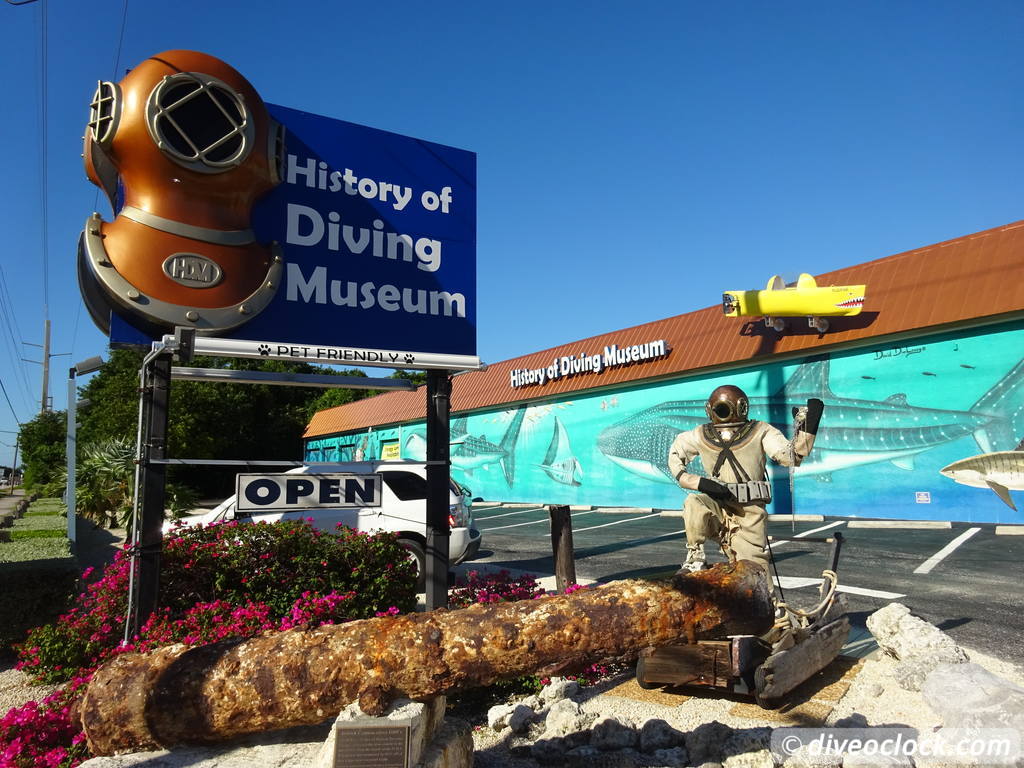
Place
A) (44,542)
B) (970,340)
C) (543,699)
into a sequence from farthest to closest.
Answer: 1. (970,340)
2. (44,542)
3. (543,699)

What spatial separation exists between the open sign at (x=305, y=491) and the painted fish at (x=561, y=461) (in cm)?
1582

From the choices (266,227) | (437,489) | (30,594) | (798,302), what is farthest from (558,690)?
(798,302)

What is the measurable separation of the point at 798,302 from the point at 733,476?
10.2m

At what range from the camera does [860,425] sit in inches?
561

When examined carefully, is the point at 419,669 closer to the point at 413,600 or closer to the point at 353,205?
the point at 413,600

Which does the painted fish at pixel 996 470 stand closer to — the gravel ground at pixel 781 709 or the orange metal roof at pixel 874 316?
the gravel ground at pixel 781 709

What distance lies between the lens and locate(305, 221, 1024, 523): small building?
40.5 feet

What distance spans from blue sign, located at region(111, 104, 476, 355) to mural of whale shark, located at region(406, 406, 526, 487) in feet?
53.5

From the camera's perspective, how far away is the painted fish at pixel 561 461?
21062 mm

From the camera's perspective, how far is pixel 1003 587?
767 centimetres

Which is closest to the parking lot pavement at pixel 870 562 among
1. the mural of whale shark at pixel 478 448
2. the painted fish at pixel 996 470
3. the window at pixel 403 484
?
the painted fish at pixel 996 470

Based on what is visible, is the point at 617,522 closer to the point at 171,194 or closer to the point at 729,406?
the point at 729,406

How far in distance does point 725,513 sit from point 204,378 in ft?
14.4

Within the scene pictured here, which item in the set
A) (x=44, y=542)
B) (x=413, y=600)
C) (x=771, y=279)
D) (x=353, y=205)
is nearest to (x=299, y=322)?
(x=353, y=205)
